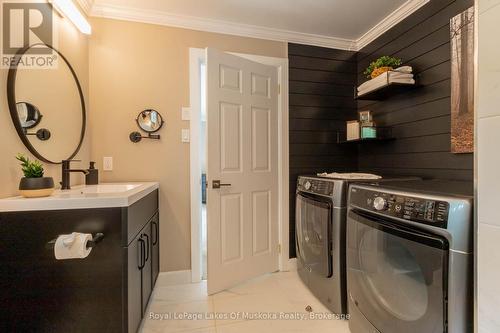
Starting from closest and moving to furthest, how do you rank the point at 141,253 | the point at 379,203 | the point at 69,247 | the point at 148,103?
the point at 69,247 → the point at 379,203 → the point at 141,253 → the point at 148,103

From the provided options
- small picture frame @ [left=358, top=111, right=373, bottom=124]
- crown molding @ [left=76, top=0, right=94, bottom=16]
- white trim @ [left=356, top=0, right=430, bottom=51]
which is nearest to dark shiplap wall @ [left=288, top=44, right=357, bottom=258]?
white trim @ [left=356, top=0, right=430, bottom=51]

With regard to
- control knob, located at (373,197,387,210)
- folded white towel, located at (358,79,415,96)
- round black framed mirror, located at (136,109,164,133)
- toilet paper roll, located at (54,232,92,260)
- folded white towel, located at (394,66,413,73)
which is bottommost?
toilet paper roll, located at (54,232,92,260)

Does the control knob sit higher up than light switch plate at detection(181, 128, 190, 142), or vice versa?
light switch plate at detection(181, 128, 190, 142)

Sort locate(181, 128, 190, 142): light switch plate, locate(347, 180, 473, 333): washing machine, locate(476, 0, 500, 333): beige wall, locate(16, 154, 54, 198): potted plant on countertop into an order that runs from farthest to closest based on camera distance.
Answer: locate(181, 128, 190, 142): light switch plate → locate(16, 154, 54, 198): potted plant on countertop → locate(347, 180, 473, 333): washing machine → locate(476, 0, 500, 333): beige wall

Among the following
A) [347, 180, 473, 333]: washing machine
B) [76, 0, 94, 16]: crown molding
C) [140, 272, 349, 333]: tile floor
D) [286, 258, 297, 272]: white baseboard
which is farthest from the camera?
[286, 258, 297, 272]: white baseboard

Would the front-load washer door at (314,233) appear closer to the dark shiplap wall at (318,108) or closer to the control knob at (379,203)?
the dark shiplap wall at (318,108)

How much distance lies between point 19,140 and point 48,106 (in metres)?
0.33

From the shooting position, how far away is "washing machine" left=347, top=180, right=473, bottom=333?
0.92 meters

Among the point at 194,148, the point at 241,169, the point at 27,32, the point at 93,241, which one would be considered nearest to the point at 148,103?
the point at 194,148

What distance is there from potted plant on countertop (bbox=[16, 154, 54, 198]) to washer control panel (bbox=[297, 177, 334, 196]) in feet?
5.32

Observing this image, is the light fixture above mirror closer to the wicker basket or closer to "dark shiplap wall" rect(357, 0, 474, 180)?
the wicker basket

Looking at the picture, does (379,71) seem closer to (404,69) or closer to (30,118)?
(404,69)

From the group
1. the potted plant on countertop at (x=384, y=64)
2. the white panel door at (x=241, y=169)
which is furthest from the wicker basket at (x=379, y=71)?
the white panel door at (x=241, y=169)

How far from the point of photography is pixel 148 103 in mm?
2143
